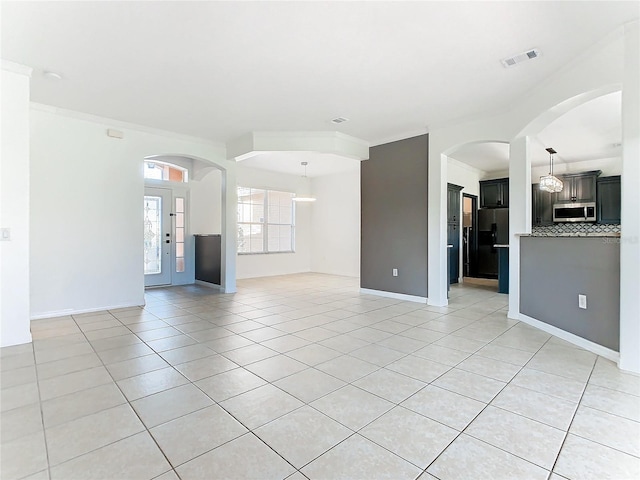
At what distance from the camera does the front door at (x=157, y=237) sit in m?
6.63

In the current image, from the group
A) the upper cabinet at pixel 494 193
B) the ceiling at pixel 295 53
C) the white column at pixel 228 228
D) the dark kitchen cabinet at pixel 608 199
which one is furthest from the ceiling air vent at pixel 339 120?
the dark kitchen cabinet at pixel 608 199

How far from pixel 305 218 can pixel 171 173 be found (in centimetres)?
385

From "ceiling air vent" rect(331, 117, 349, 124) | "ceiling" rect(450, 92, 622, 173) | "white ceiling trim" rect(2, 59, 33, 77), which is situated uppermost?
"ceiling" rect(450, 92, 622, 173)

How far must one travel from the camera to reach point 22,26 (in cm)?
260

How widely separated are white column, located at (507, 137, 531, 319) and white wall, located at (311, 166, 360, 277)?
4.40 meters

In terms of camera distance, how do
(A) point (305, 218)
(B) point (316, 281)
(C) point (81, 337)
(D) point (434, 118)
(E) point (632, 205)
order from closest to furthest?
1. (E) point (632, 205)
2. (C) point (81, 337)
3. (D) point (434, 118)
4. (B) point (316, 281)
5. (A) point (305, 218)

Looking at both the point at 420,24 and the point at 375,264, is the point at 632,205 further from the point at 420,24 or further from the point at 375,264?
the point at 375,264

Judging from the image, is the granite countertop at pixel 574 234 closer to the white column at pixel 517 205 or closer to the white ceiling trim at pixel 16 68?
the white column at pixel 517 205

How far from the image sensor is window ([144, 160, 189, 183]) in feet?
22.1

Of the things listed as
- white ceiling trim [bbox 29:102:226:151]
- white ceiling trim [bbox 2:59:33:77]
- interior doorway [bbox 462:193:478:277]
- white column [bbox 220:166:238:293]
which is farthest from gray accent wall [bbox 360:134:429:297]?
white ceiling trim [bbox 2:59:33:77]

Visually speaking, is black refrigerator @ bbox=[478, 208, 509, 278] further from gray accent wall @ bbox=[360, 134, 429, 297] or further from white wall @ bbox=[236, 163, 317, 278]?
white wall @ bbox=[236, 163, 317, 278]

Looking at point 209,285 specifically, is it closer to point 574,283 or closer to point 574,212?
point 574,283

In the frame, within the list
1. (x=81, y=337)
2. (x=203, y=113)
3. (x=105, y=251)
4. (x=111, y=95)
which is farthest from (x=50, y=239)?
(x=203, y=113)

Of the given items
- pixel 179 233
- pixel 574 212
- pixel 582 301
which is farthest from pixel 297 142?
pixel 574 212
